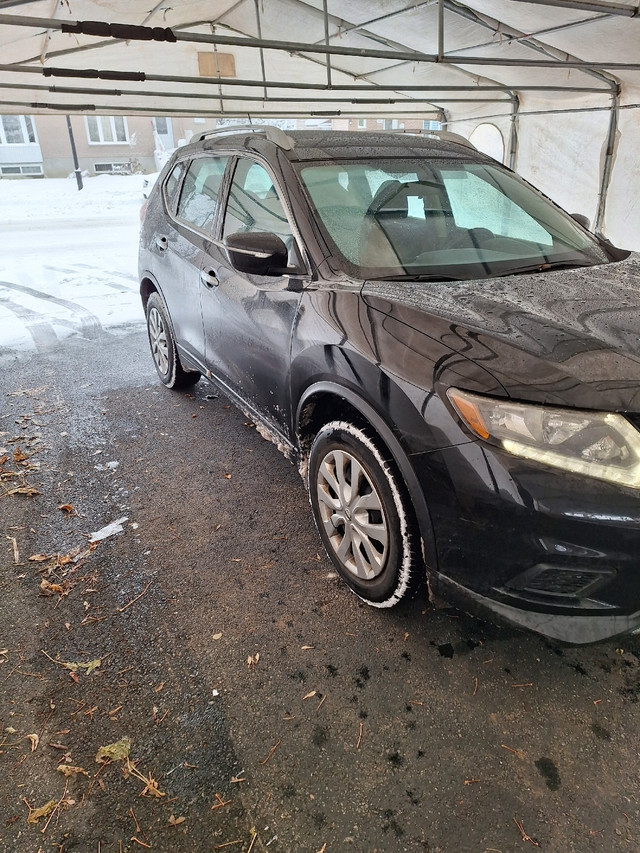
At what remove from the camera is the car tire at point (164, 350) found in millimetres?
4227

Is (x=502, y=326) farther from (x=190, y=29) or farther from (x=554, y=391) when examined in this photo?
(x=190, y=29)

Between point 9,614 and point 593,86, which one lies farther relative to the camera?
point 593,86

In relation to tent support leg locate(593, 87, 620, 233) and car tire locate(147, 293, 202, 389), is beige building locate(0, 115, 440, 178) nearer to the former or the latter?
tent support leg locate(593, 87, 620, 233)

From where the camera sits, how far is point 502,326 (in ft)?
6.02

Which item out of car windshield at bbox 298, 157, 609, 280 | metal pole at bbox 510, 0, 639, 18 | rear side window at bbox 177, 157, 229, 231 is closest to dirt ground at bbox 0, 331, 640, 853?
car windshield at bbox 298, 157, 609, 280

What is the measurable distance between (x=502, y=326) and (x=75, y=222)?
55.7 feet

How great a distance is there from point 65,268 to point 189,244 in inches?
288

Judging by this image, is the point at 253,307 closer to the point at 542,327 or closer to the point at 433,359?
the point at 433,359

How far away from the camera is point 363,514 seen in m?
2.20

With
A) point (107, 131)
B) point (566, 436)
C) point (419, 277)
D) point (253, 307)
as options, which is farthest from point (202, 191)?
point (107, 131)

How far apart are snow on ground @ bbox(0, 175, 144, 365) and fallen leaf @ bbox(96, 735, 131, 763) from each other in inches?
182

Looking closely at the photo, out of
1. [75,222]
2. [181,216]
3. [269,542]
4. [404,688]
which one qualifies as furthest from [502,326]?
[75,222]

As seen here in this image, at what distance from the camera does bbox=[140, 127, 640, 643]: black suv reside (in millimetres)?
1589

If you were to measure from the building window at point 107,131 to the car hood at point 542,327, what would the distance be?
2966 cm
